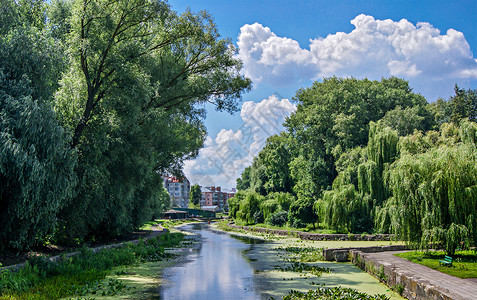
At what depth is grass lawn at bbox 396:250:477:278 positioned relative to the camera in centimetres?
923

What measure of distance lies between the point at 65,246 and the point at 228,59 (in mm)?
14045

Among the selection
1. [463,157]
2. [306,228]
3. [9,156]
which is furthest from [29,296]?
[306,228]

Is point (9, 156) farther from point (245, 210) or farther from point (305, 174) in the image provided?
point (245, 210)

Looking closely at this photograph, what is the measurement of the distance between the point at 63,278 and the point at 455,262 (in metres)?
12.0

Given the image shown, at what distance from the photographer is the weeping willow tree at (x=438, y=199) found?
11.1 metres

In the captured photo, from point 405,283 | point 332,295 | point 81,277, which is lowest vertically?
point 81,277

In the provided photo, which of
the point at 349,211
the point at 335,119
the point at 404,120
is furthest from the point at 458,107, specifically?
the point at 349,211

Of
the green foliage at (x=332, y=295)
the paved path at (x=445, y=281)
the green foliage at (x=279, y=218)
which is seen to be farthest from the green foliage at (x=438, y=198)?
the green foliage at (x=279, y=218)

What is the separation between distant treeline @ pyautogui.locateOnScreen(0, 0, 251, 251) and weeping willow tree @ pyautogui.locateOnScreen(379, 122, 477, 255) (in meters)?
11.3

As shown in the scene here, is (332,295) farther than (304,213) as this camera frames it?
No

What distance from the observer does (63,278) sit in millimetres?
9797

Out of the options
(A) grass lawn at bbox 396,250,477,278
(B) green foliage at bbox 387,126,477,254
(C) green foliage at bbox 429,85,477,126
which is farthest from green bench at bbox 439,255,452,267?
(C) green foliage at bbox 429,85,477,126

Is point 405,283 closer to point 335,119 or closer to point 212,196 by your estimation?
point 335,119

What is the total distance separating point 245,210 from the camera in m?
46.2
